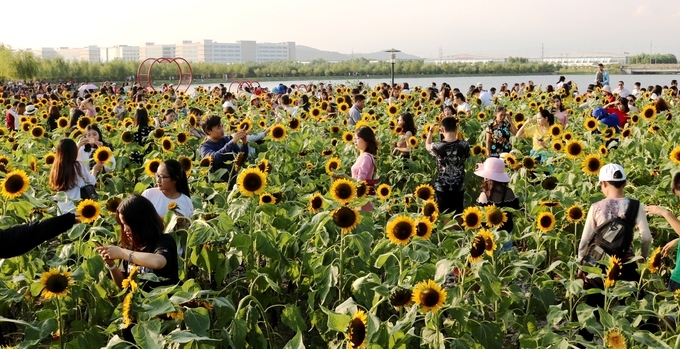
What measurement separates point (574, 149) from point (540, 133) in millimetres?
1846

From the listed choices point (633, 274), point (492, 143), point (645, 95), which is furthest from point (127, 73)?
point (633, 274)

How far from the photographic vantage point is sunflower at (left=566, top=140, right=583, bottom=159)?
5871mm

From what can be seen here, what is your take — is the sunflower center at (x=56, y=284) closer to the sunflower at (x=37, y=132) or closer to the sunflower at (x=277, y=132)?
the sunflower at (x=277, y=132)

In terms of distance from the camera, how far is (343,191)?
12.2 feet

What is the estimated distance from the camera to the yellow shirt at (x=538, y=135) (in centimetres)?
725

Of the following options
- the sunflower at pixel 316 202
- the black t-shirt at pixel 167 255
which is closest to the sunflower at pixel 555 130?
the sunflower at pixel 316 202

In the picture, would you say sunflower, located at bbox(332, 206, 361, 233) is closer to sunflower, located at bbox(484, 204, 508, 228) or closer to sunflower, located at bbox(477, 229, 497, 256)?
sunflower, located at bbox(477, 229, 497, 256)

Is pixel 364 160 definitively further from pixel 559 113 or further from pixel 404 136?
pixel 559 113

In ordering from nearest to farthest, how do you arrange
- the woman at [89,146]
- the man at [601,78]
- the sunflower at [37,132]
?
the woman at [89,146] → the sunflower at [37,132] → the man at [601,78]

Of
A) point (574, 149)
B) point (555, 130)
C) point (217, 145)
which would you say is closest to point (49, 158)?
point (217, 145)

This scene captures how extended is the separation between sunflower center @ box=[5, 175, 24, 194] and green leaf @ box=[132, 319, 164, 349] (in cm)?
189

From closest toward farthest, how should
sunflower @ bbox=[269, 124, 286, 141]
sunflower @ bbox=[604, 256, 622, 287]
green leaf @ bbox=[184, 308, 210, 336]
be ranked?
green leaf @ bbox=[184, 308, 210, 336]
sunflower @ bbox=[604, 256, 622, 287]
sunflower @ bbox=[269, 124, 286, 141]

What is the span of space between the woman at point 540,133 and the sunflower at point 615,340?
154 inches

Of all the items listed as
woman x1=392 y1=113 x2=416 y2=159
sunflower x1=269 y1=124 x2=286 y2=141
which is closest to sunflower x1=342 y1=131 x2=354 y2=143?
woman x1=392 y1=113 x2=416 y2=159
